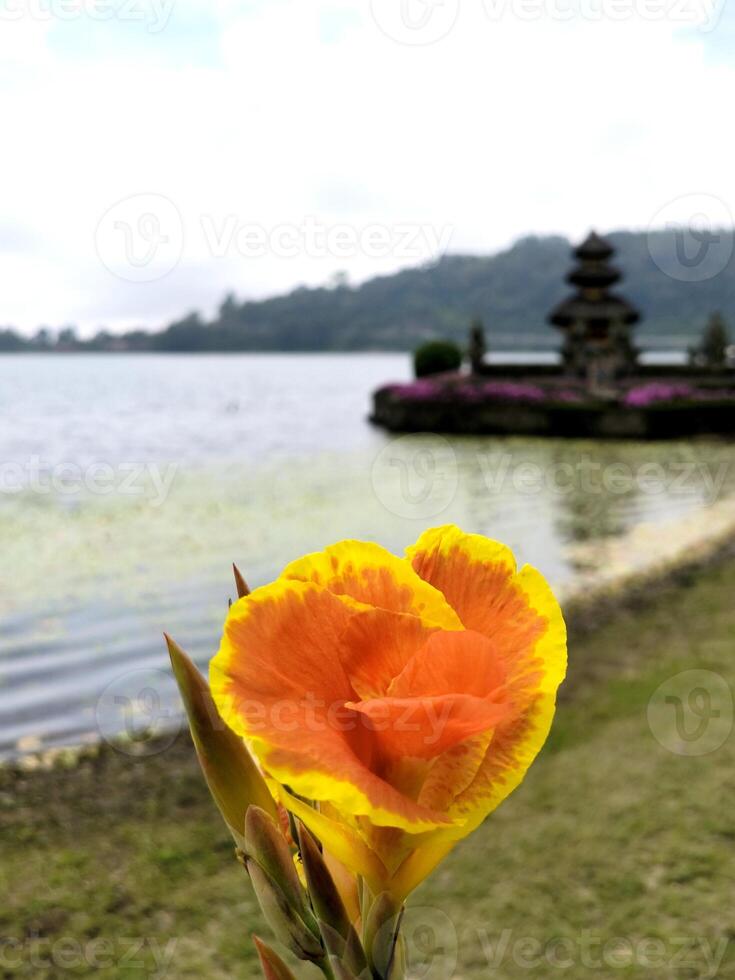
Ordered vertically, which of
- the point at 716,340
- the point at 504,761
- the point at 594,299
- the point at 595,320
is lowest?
the point at 504,761

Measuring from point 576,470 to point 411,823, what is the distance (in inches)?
731

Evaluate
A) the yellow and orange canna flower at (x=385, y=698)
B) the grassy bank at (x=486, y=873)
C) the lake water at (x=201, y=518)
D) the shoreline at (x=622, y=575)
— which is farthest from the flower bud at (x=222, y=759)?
the shoreline at (x=622, y=575)

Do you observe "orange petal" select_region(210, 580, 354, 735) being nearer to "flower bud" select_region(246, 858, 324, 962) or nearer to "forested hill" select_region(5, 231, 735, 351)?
"flower bud" select_region(246, 858, 324, 962)

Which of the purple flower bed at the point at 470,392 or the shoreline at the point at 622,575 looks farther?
the purple flower bed at the point at 470,392

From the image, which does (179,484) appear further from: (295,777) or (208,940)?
(295,777)

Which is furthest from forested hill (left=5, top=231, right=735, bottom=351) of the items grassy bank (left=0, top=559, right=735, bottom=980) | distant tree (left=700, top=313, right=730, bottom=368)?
grassy bank (left=0, top=559, right=735, bottom=980)

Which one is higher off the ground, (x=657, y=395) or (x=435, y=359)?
(x=435, y=359)

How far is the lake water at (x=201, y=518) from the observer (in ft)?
21.9

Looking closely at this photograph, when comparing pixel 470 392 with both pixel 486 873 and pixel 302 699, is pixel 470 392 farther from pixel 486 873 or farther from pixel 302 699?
pixel 302 699

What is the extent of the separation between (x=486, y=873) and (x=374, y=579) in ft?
12.1

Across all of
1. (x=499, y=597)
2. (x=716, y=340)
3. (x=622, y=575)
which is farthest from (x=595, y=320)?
(x=499, y=597)

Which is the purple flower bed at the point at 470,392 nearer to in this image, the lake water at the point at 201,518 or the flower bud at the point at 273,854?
the lake water at the point at 201,518

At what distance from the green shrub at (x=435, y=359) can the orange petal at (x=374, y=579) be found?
33.7 metres

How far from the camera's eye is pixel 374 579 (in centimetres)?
57
